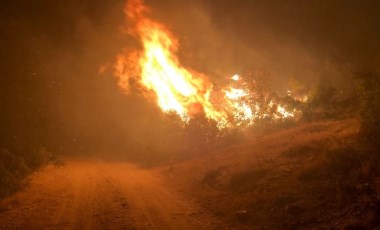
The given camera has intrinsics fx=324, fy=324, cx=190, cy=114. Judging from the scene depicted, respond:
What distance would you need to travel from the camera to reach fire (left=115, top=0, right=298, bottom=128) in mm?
28094

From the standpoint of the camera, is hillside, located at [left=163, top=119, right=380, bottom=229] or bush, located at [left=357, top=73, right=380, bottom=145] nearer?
hillside, located at [left=163, top=119, right=380, bottom=229]

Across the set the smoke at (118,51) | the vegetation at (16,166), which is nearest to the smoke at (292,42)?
the smoke at (118,51)

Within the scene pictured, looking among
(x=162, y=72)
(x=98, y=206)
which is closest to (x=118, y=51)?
(x=162, y=72)

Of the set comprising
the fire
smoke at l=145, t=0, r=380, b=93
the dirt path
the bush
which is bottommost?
the dirt path

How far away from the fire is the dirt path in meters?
10.9

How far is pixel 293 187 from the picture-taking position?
12.2 meters

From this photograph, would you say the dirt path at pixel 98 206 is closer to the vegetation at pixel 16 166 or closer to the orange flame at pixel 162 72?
the vegetation at pixel 16 166

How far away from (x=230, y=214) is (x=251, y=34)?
37.6 m

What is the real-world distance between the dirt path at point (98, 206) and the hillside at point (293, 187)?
123 centimetres

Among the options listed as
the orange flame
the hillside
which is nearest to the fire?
the orange flame

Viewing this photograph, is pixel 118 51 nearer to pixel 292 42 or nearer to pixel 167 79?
pixel 167 79

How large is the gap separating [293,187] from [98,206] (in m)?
7.54

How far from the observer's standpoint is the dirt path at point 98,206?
10.9 metres

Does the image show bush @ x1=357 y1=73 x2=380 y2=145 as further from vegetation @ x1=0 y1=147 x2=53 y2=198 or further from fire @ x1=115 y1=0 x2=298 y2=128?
vegetation @ x1=0 y1=147 x2=53 y2=198
